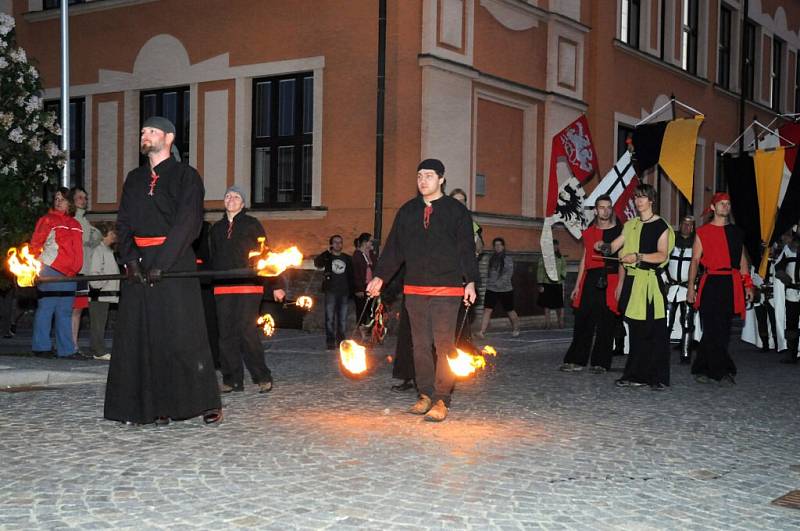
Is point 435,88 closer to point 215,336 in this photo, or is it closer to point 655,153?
point 655,153

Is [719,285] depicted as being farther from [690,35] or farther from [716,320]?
[690,35]

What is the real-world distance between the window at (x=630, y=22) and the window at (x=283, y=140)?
28.0 feet

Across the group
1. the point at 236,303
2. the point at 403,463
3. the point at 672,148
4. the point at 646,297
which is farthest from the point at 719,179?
the point at 403,463

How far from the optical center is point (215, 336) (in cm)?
945

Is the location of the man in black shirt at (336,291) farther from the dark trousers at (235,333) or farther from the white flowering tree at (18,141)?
the dark trousers at (235,333)

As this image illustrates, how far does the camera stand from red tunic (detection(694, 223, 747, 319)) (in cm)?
1062

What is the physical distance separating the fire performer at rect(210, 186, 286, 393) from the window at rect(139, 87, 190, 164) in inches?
420

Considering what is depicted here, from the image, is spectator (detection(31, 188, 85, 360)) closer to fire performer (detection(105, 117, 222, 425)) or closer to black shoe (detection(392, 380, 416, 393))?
black shoe (detection(392, 380, 416, 393))

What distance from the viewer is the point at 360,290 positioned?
14.6 metres

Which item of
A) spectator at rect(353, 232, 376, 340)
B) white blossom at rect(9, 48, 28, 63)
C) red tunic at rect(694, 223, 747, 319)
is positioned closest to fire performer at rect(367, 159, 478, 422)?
red tunic at rect(694, 223, 747, 319)

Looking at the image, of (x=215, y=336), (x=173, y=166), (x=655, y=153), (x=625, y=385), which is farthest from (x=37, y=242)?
(x=655, y=153)

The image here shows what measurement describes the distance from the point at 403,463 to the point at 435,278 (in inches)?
85.1

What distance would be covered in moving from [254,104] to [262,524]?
584 inches

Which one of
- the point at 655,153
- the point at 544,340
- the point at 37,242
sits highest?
the point at 655,153
